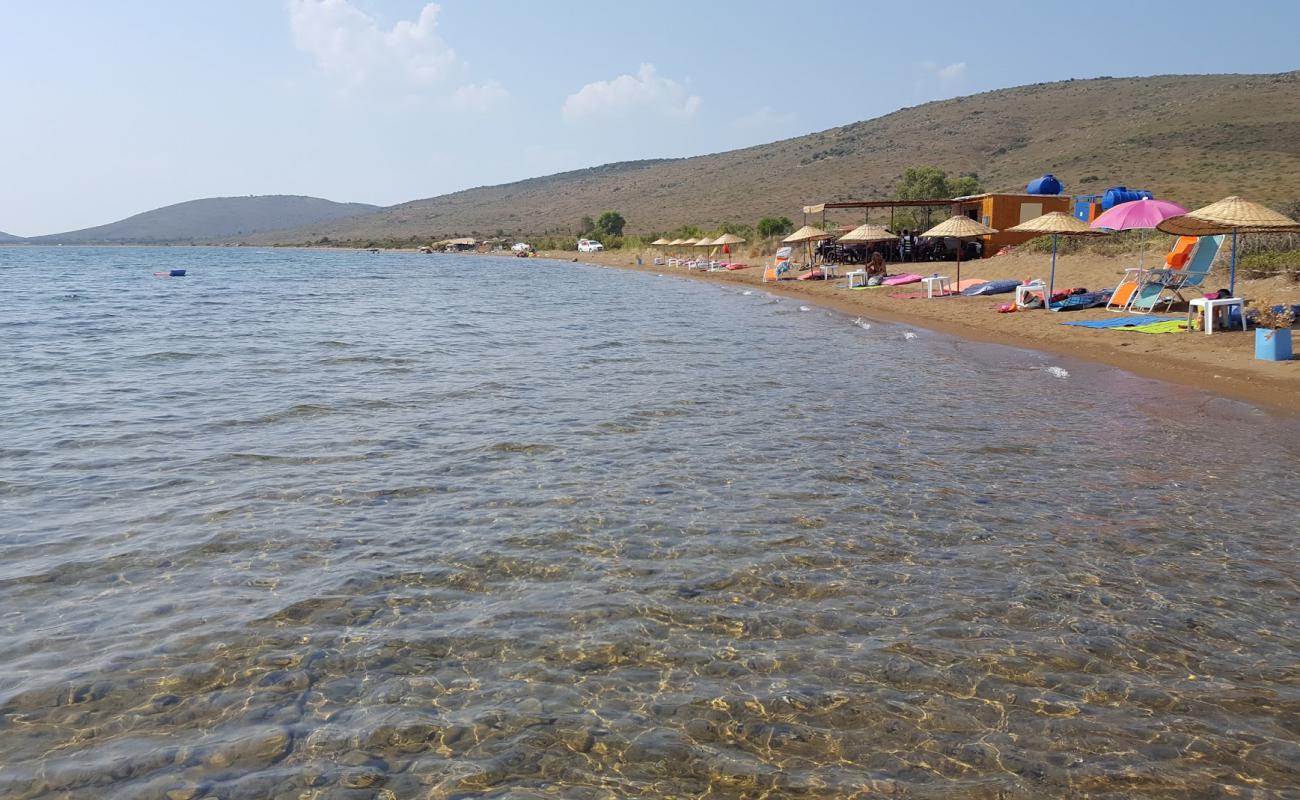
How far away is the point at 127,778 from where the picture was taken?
3.32 meters

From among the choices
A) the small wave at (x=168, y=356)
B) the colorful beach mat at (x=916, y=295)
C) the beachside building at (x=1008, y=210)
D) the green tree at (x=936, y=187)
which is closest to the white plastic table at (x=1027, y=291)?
the colorful beach mat at (x=916, y=295)

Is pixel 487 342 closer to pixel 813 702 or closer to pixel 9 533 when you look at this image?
pixel 9 533

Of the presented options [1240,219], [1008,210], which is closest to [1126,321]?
[1240,219]

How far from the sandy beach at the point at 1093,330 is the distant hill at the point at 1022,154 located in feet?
66.5

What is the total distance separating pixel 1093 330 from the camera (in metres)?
14.9

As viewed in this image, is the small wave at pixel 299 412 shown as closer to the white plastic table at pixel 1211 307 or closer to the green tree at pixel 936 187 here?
the white plastic table at pixel 1211 307

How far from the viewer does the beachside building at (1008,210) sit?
29375 mm

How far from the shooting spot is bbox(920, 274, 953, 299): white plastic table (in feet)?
71.3

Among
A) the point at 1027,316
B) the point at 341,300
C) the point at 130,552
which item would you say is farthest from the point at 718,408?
the point at 341,300

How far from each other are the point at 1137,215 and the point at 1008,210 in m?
14.5

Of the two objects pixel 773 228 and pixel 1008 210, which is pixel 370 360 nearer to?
pixel 1008 210

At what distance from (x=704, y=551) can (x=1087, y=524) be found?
8.75 ft

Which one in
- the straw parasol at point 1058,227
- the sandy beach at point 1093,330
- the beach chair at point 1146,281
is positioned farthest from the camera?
the straw parasol at point 1058,227

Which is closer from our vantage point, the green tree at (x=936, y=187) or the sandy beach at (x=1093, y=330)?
the sandy beach at (x=1093, y=330)
